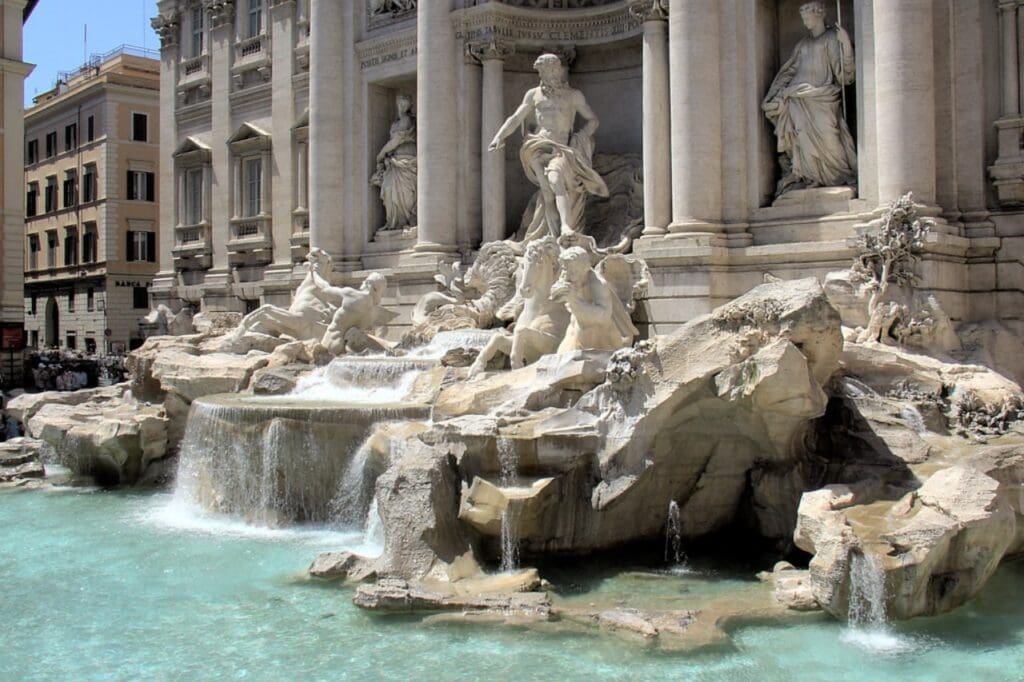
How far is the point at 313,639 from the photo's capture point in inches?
316

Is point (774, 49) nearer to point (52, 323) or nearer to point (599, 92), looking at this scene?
point (599, 92)

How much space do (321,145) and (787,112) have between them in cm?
1030

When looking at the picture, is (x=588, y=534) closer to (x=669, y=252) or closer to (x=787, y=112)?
(x=669, y=252)

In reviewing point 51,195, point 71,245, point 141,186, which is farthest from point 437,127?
point 51,195

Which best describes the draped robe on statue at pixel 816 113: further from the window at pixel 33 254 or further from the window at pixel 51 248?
the window at pixel 33 254

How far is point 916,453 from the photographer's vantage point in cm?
998

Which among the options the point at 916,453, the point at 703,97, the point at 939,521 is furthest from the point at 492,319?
the point at 939,521

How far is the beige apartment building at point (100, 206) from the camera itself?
1592 inches

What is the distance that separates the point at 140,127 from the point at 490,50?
26950mm

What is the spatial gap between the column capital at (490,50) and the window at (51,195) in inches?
1229

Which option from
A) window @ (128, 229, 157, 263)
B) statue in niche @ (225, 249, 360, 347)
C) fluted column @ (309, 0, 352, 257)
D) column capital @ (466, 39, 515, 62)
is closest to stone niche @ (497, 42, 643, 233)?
column capital @ (466, 39, 515, 62)

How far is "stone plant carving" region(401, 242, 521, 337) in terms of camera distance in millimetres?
16797

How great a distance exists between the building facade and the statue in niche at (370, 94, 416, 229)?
386 millimetres

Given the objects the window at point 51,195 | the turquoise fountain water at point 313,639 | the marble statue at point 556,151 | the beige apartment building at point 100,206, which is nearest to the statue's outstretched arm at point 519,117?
the marble statue at point 556,151
